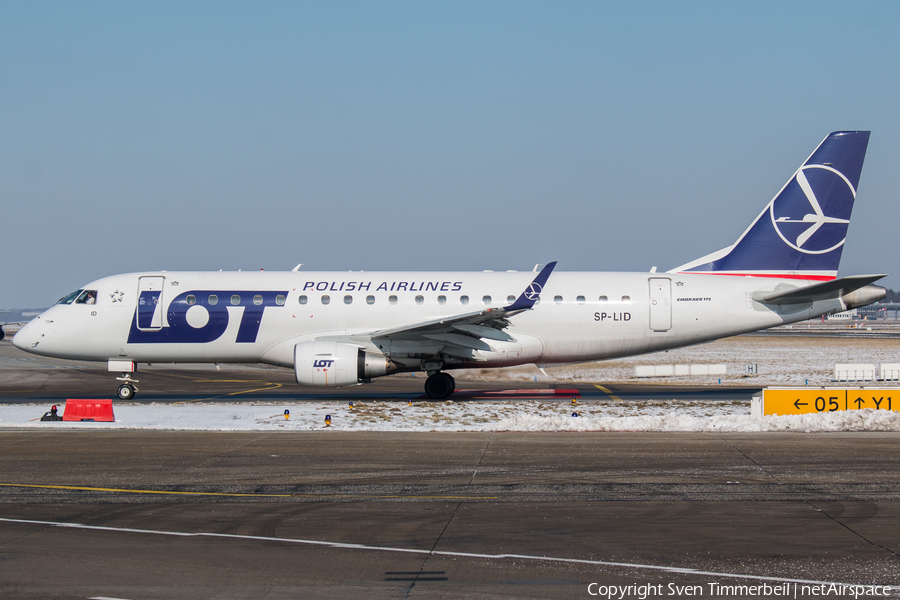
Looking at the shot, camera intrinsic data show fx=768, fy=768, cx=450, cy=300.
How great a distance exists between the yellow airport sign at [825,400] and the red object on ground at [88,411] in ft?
53.1

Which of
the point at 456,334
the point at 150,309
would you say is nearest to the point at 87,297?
the point at 150,309

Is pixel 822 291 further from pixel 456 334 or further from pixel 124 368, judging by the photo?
pixel 124 368

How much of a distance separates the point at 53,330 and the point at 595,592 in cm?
2169

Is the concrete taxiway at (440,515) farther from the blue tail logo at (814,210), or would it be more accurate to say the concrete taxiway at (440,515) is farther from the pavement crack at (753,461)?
the blue tail logo at (814,210)

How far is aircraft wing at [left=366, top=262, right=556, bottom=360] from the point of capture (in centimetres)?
2200

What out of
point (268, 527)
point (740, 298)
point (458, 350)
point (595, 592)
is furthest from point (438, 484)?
point (740, 298)

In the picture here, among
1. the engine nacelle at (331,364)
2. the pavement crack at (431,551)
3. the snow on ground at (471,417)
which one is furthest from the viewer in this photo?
the engine nacelle at (331,364)

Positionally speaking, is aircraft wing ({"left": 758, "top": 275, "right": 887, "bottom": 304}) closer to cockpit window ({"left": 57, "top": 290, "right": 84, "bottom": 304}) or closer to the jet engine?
the jet engine

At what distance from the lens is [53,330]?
77.9 feet

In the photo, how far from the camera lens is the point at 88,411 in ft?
63.7

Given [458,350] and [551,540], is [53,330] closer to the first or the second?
[458,350]

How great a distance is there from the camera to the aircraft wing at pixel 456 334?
22.0m

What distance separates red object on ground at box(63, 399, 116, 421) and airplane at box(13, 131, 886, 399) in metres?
4.32

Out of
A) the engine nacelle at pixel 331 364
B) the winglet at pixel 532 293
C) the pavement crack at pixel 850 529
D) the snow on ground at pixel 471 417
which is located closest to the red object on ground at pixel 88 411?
the snow on ground at pixel 471 417
